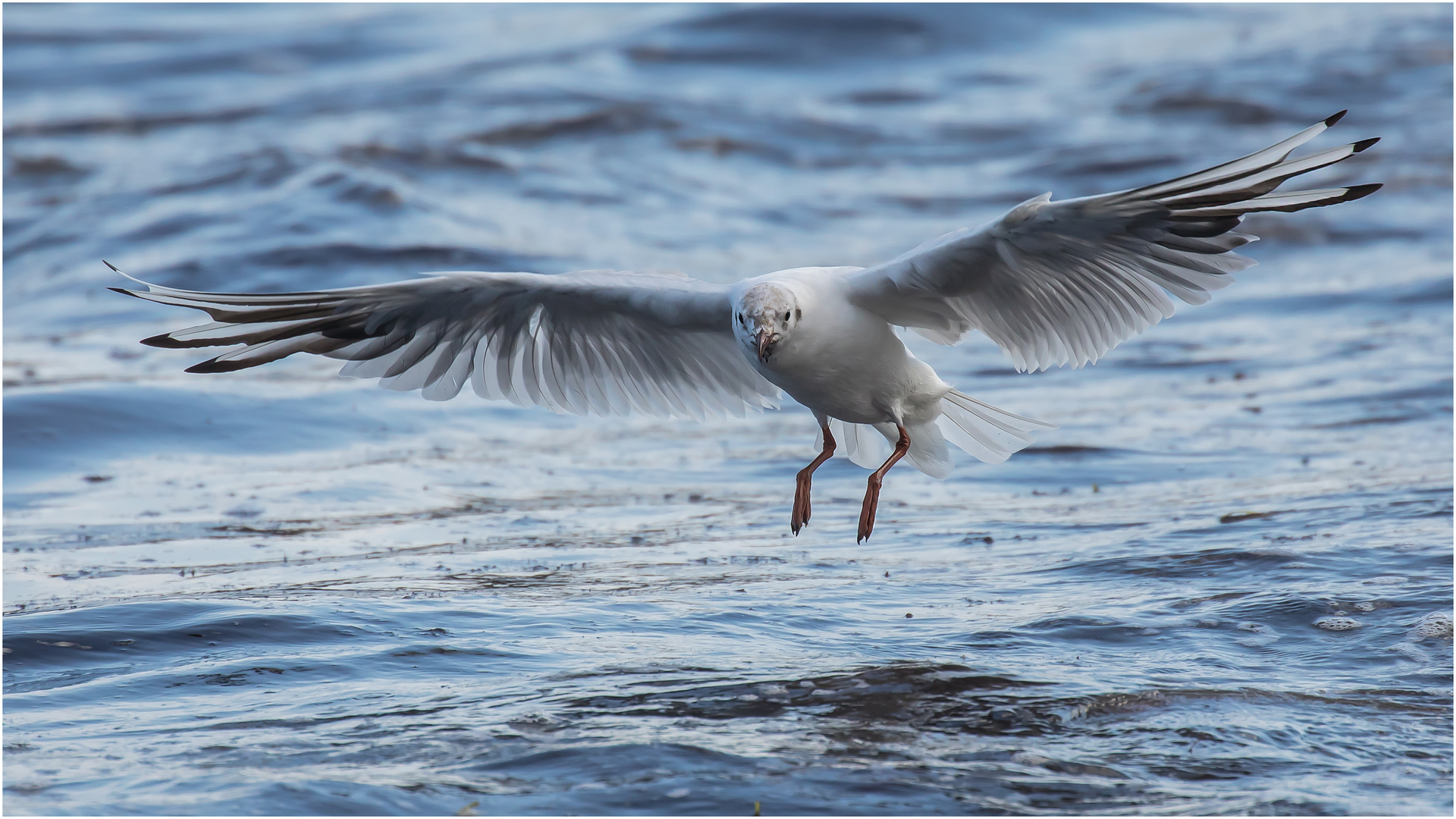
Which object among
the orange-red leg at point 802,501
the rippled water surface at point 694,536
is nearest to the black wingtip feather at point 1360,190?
the rippled water surface at point 694,536

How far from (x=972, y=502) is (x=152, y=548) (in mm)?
3779

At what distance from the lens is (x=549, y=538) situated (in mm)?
6867

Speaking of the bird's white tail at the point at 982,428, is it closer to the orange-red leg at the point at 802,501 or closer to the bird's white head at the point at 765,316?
the orange-red leg at the point at 802,501

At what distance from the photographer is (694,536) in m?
6.86

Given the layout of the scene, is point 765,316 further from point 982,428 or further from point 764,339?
point 982,428

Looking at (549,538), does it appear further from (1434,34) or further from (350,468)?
(1434,34)

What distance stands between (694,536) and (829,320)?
185 cm

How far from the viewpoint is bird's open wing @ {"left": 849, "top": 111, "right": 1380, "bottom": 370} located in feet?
14.5

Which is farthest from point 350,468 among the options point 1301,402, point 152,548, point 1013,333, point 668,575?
point 1301,402

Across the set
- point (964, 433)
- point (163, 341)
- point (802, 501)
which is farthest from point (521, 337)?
point (964, 433)

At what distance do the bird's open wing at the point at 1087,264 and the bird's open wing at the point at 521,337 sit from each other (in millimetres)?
784

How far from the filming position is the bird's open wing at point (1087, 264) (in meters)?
4.41

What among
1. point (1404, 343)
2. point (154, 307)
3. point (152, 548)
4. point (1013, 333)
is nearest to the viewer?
point (1013, 333)

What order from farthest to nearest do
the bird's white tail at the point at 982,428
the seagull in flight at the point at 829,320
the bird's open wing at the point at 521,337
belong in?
the bird's white tail at the point at 982,428
the bird's open wing at the point at 521,337
the seagull in flight at the point at 829,320
